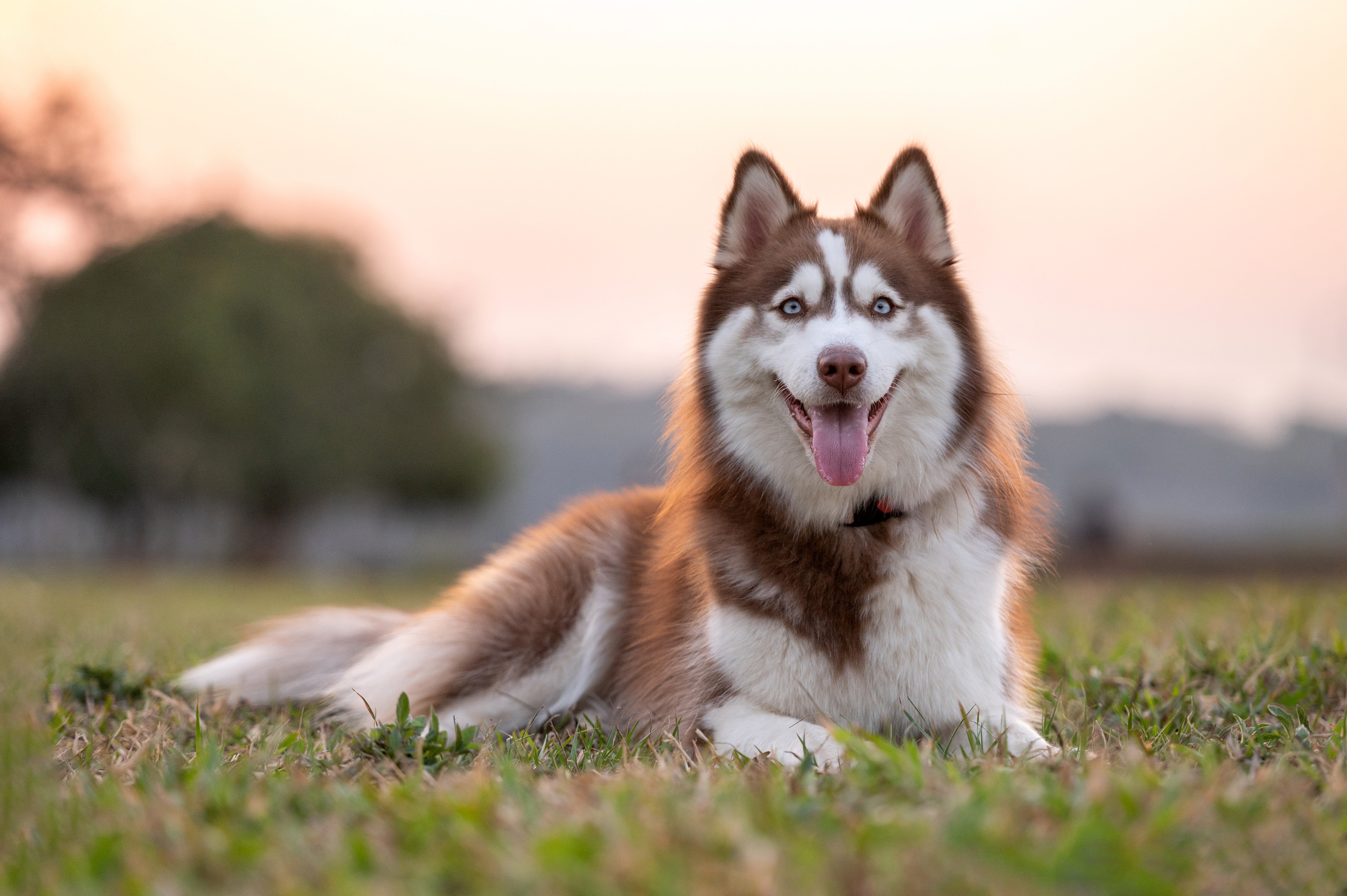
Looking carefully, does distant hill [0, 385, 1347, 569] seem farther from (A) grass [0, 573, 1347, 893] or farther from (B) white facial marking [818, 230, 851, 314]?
(A) grass [0, 573, 1347, 893]

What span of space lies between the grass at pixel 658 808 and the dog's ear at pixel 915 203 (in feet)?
6.30

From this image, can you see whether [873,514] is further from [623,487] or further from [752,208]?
[623,487]

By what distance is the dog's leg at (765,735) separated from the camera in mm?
3033

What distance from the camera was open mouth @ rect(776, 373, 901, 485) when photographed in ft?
11.4

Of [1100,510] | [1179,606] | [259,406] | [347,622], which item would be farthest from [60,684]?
[259,406]

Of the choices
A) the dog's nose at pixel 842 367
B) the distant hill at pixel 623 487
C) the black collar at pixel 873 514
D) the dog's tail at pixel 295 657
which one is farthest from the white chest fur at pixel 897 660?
the dog's tail at pixel 295 657

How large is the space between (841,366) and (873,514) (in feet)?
1.92

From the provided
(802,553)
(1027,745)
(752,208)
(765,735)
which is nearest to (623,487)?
(752,208)

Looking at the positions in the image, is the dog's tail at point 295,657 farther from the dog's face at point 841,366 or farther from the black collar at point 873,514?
the black collar at point 873,514

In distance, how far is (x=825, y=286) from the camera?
3.71m

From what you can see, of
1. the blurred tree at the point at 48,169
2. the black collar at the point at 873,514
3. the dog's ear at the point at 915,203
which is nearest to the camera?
the black collar at the point at 873,514

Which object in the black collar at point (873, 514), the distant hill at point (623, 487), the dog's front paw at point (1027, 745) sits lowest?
the distant hill at point (623, 487)

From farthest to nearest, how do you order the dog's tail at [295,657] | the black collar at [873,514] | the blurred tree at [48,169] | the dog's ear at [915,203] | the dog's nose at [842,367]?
1. the blurred tree at [48,169]
2. the dog's tail at [295,657]
3. the dog's ear at [915,203]
4. the black collar at [873,514]
5. the dog's nose at [842,367]

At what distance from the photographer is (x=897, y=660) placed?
3426mm
